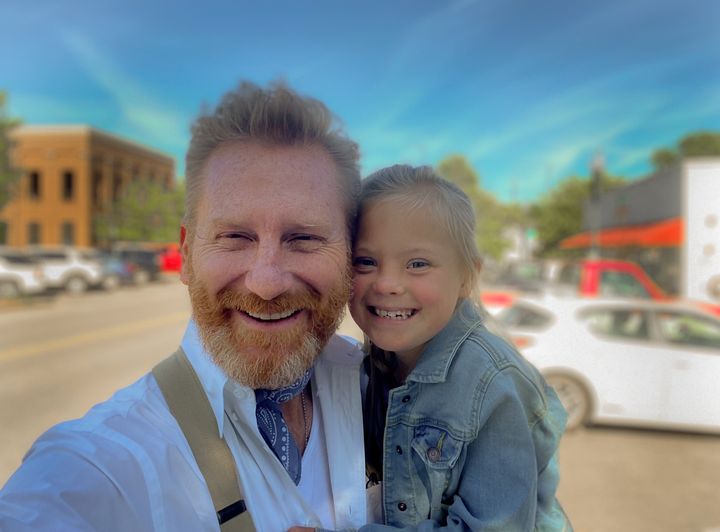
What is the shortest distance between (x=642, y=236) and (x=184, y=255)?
20.5 metres

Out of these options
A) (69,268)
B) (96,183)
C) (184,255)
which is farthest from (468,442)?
(96,183)

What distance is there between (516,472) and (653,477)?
416cm

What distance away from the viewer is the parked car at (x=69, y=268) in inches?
772

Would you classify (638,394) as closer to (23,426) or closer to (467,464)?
(467,464)

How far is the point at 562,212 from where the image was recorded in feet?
115

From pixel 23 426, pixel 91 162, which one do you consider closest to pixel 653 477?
pixel 23 426

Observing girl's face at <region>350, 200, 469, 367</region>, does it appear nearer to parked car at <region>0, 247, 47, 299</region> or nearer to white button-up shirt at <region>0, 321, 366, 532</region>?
white button-up shirt at <region>0, 321, 366, 532</region>

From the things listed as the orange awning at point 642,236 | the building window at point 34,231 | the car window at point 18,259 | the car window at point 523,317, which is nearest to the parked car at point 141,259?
the car window at point 18,259

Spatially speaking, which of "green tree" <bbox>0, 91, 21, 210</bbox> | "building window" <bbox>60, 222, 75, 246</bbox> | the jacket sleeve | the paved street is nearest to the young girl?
the jacket sleeve

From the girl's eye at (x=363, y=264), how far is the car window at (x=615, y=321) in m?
4.77

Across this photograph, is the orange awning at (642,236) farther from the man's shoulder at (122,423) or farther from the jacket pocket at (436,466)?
the man's shoulder at (122,423)

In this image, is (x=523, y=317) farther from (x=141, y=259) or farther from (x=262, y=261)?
(x=141, y=259)

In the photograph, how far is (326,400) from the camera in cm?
134

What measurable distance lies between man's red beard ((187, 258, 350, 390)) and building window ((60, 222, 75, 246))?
3237 centimetres
